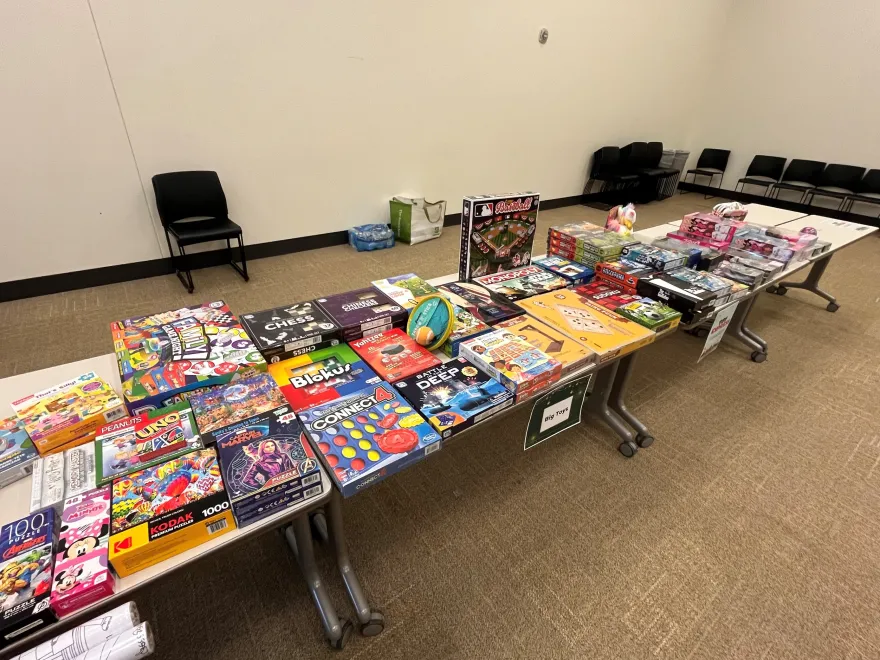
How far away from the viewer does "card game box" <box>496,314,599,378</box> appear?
128cm

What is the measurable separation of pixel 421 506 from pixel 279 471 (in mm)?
903

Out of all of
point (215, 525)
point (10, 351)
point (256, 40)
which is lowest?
point (10, 351)

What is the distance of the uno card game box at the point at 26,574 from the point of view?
2.10 ft

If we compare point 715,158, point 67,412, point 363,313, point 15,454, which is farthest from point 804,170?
point 15,454

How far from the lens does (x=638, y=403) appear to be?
85.9 inches

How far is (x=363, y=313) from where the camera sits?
55.1 inches

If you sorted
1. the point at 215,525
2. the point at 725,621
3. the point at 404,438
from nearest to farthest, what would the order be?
the point at 215,525, the point at 404,438, the point at 725,621

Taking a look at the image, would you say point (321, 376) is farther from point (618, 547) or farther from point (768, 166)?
point (768, 166)

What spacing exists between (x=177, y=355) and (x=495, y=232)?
47.6 inches

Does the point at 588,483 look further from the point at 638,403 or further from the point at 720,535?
the point at 638,403

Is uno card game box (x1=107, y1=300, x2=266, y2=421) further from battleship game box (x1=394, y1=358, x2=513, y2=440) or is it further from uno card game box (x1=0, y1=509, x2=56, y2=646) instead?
battleship game box (x1=394, y1=358, x2=513, y2=440)

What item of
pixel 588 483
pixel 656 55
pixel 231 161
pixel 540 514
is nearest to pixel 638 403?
pixel 588 483

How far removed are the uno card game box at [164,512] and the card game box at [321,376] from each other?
29 cm

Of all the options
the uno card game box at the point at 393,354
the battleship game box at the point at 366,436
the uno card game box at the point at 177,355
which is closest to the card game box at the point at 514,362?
the uno card game box at the point at 393,354
